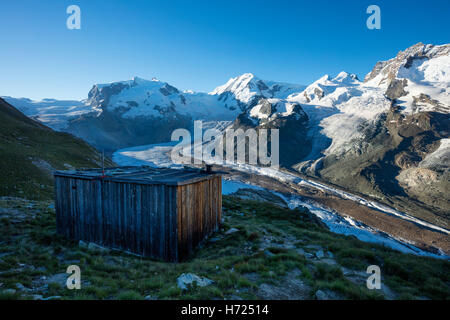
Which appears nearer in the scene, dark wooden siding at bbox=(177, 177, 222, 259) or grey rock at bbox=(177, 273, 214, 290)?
grey rock at bbox=(177, 273, 214, 290)

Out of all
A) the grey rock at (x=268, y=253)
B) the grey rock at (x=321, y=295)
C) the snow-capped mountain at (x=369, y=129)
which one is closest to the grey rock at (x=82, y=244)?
the grey rock at (x=268, y=253)

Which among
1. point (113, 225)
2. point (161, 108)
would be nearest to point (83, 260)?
point (113, 225)

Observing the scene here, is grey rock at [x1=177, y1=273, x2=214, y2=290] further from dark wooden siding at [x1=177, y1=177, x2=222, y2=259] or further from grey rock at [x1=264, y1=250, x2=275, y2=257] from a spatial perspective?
grey rock at [x1=264, y1=250, x2=275, y2=257]

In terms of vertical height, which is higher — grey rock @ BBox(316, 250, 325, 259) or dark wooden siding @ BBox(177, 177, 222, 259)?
dark wooden siding @ BBox(177, 177, 222, 259)

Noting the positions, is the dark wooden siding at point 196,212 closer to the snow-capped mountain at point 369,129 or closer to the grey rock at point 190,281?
the grey rock at point 190,281

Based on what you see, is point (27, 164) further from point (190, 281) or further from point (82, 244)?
point (190, 281)

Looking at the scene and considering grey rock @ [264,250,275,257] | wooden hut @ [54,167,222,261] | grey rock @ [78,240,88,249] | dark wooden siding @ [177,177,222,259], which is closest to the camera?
grey rock @ [264,250,275,257]

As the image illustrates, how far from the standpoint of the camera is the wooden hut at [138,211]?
8906 millimetres

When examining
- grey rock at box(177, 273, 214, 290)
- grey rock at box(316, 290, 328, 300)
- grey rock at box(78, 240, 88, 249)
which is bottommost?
grey rock at box(78, 240, 88, 249)

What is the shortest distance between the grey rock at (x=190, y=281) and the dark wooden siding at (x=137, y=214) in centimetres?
265

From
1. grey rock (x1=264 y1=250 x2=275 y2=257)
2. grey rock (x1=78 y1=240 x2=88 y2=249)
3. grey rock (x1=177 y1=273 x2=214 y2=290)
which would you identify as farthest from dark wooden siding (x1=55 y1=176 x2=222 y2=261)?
grey rock (x1=264 y1=250 x2=275 y2=257)

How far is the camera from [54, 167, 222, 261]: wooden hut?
8.91m

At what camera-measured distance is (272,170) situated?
73750mm
